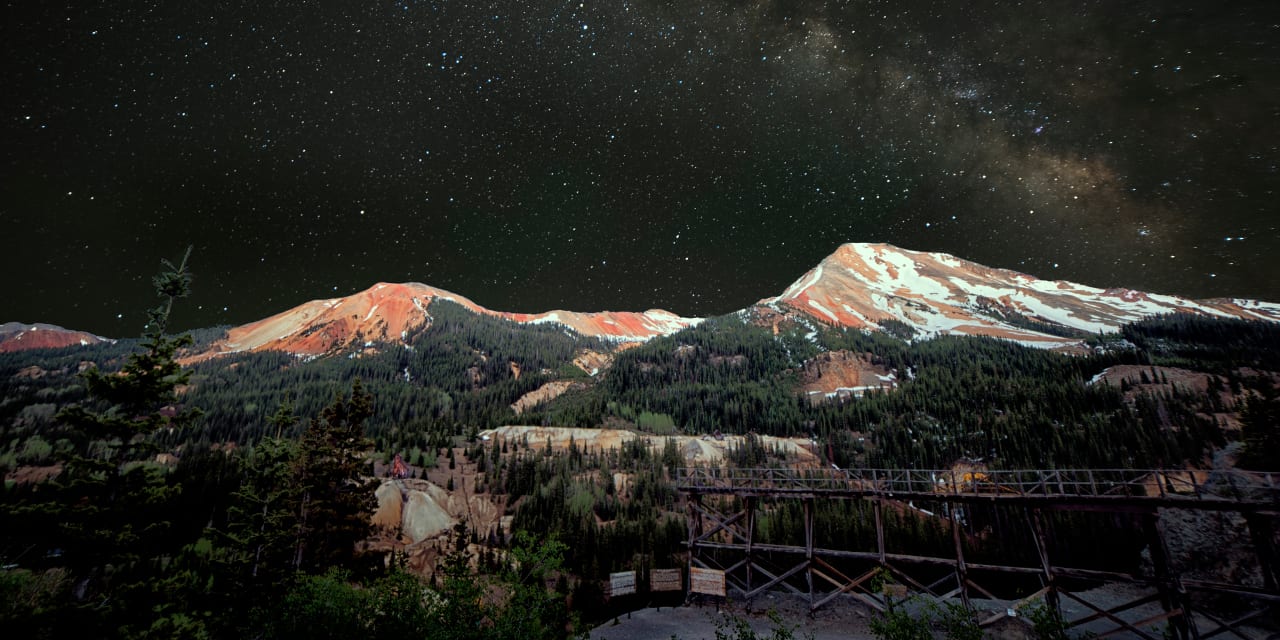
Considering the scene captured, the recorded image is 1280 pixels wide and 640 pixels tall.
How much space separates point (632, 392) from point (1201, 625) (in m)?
142

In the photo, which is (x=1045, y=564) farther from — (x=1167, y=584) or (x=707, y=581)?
(x=707, y=581)

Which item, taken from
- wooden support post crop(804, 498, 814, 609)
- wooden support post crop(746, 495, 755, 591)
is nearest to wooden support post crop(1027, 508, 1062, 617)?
wooden support post crop(804, 498, 814, 609)

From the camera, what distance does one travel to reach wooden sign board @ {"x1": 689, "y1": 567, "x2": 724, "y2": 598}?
31484mm

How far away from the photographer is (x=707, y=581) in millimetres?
32000

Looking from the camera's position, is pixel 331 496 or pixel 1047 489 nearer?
pixel 1047 489

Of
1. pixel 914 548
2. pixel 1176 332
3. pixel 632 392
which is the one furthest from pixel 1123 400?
pixel 632 392

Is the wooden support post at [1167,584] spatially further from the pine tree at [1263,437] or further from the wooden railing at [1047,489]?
the pine tree at [1263,437]

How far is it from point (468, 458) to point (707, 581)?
3110 inches

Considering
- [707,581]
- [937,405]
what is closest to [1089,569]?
[707,581]

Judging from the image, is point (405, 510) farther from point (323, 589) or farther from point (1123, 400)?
point (1123, 400)

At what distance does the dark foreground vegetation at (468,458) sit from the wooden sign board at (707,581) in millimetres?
9409

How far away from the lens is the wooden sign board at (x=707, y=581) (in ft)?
103

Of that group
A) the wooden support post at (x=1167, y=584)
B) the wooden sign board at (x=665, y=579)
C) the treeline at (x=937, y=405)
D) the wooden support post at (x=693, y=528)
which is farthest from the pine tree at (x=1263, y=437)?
the wooden sign board at (x=665, y=579)

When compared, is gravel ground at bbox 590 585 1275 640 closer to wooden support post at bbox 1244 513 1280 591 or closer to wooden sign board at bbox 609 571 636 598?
wooden sign board at bbox 609 571 636 598
